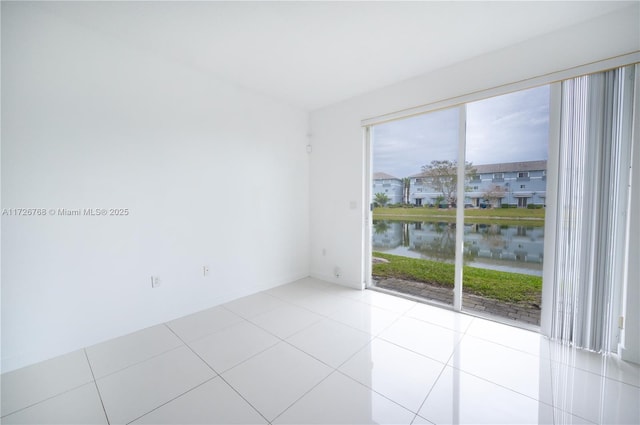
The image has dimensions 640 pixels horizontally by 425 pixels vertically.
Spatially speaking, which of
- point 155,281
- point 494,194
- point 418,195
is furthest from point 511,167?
point 155,281

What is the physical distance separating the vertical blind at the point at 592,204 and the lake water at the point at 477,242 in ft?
0.87

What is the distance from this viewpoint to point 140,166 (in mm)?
2344

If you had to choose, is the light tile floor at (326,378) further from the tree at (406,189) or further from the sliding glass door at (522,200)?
the tree at (406,189)

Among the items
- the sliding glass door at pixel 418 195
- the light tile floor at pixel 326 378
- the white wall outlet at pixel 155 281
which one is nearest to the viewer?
the light tile floor at pixel 326 378

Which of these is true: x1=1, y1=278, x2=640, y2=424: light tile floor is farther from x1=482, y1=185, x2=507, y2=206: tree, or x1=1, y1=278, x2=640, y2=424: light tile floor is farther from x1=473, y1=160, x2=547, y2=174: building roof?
x1=473, y1=160, x2=547, y2=174: building roof

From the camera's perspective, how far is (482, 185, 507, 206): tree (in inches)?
101

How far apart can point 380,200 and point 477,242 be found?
50.2 inches

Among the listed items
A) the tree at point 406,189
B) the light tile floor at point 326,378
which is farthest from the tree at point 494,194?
the light tile floor at point 326,378

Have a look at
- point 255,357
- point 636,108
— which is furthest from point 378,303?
point 636,108

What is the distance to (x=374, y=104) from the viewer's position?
3.21 meters

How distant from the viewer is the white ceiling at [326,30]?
183cm

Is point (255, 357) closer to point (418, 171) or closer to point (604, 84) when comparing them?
point (418, 171)

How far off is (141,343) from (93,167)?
1615 millimetres

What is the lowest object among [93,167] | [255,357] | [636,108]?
[255,357]
